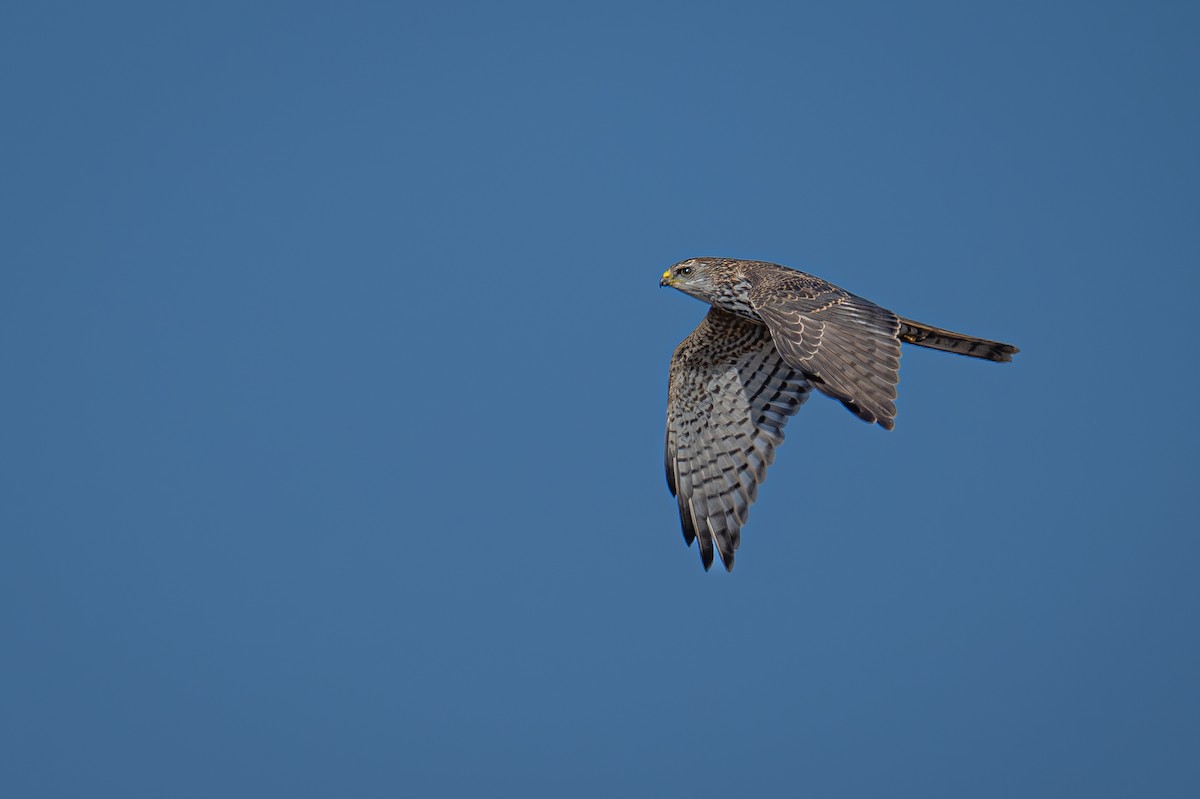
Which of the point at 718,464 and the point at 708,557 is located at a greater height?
the point at 718,464

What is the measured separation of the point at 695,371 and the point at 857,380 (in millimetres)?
3380

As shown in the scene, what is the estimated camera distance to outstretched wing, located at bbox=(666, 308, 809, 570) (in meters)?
12.9

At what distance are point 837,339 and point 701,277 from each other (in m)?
2.18

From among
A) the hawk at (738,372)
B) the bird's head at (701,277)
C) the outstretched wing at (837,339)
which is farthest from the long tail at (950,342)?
the bird's head at (701,277)

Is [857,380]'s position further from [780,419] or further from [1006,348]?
[780,419]

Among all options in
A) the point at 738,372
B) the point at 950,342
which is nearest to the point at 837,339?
the point at 950,342

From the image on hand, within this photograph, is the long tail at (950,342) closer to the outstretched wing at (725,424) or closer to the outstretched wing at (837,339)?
the outstretched wing at (837,339)

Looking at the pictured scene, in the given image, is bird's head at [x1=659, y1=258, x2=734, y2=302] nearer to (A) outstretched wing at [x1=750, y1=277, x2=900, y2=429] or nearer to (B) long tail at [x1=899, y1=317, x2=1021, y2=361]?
(A) outstretched wing at [x1=750, y1=277, x2=900, y2=429]

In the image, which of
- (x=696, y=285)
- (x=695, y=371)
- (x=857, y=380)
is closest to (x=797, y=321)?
(x=857, y=380)

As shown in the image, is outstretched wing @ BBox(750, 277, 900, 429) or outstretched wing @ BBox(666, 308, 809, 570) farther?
outstretched wing @ BBox(666, 308, 809, 570)

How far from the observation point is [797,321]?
1095 cm

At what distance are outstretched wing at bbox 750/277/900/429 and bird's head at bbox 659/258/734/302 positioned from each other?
27.0 inches

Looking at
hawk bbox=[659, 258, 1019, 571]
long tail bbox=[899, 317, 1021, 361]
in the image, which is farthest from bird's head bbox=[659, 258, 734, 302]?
long tail bbox=[899, 317, 1021, 361]

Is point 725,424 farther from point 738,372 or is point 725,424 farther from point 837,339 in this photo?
point 837,339
